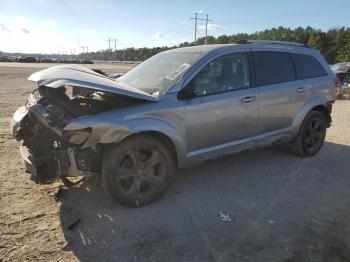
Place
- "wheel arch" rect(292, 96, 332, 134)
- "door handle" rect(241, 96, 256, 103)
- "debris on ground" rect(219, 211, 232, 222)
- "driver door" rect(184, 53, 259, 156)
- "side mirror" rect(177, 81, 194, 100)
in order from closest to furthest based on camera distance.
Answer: "debris on ground" rect(219, 211, 232, 222)
"side mirror" rect(177, 81, 194, 100)
"driver door" rect(184, 53, 259, 156)
"door handle" rect(241, 96, 256, 103)
"wheel arch" rect(292, 96, 332, 134)

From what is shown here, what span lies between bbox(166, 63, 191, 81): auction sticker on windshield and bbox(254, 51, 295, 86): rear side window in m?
1.19

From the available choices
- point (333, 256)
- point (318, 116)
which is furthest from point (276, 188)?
point (318, 116)

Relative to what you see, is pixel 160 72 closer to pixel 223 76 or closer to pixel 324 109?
pixel 223 76

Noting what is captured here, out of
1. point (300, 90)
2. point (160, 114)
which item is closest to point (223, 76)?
point (160, 114)

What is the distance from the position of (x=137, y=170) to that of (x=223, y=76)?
175 centimetres

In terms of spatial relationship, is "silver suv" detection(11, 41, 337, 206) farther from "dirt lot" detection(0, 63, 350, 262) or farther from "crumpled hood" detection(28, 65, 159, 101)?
"dirt lot" detection(0, 63, 350, 262)

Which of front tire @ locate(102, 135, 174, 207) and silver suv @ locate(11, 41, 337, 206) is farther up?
silver suv @ locate(11, 41, 337, 206)

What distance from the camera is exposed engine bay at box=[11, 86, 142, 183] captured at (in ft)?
12.8

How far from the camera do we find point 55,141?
13.2 feet

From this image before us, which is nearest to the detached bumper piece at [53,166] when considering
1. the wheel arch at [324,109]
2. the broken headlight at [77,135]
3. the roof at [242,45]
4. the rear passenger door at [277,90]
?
the broken headlight at [77,135]

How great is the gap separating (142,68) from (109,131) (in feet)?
6.36

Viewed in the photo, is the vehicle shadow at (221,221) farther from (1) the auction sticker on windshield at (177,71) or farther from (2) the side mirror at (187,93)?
(1) the auction sticker on windshield at (177,71)

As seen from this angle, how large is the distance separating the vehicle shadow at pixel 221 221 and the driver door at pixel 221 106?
0.67m

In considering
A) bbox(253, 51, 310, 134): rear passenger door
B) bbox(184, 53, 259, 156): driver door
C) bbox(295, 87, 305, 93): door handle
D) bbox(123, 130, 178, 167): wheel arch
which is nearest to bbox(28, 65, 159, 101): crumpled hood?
bbox(123, 130, 178, 167): wheel arch
